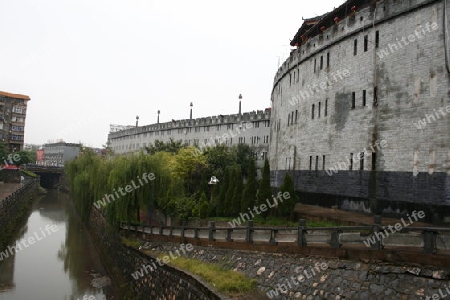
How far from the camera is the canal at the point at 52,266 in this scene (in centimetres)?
1903

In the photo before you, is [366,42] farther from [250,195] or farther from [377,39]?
[250,195]

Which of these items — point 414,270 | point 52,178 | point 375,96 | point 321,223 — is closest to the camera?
point 414,270

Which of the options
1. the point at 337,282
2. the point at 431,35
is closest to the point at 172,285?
the point at 337,282

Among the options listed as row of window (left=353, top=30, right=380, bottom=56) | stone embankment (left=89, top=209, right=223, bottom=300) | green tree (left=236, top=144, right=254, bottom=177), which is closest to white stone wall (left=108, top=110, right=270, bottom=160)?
green tree (left=236, top=144, right=254, bottom=177)

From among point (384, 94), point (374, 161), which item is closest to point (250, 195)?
point (374, 161)

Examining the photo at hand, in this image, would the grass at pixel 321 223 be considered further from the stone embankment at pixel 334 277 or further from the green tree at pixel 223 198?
the green tree at pixel 223 198

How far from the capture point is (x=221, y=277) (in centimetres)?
1195

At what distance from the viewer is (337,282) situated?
9570 mm

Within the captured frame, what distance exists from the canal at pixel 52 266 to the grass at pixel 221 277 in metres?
6.89

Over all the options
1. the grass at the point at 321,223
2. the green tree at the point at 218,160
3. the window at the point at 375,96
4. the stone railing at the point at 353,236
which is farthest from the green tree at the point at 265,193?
the green tree at the point at 218,160

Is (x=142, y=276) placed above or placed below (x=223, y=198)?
below

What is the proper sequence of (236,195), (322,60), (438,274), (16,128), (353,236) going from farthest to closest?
(16,128) < (322,60) < (236,195) < (353,236) < (438,274)

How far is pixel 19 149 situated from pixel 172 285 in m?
68.3

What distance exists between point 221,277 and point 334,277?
3.68 m
